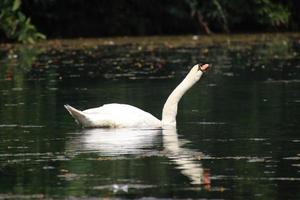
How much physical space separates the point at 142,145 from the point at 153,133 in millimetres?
1408

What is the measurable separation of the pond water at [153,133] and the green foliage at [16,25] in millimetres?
7939

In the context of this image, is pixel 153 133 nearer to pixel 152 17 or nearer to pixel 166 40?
pixel 166 40

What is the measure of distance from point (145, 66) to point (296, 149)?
47.9 ft

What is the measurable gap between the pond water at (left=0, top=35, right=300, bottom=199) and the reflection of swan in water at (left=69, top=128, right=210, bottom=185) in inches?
0.5

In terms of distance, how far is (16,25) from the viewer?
3838cm

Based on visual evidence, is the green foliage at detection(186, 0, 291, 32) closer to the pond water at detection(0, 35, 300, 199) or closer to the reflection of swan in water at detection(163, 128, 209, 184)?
the pond water at detection(0, 35, 300, 199)

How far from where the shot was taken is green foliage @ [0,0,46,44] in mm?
38031

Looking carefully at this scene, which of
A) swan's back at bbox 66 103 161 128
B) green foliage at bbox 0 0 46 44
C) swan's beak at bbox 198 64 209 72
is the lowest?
swan's back at bbox 66 103 161 128

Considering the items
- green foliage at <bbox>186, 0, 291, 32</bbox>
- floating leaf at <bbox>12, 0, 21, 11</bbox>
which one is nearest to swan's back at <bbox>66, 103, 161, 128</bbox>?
floating leaf at <bbox>12, 0, 21, 11</bbox>

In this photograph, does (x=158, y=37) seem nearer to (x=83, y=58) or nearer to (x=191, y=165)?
(x=83, y=58)

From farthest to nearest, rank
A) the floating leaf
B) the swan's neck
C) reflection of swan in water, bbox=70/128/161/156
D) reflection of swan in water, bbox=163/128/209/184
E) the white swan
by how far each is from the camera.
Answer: the floating leaf → the swan's neck → the white swan → reflection of swan in water, bbox=70/128/161/156 → reflection of swan in water, bbox=163/128/209/184

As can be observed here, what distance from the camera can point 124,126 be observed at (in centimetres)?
1546

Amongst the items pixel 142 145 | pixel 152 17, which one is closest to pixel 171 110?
pixel 142 145

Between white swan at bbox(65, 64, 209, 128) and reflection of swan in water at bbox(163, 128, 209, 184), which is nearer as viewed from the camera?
reflection of swan in water at bbox(163, 128, 209, 184)
